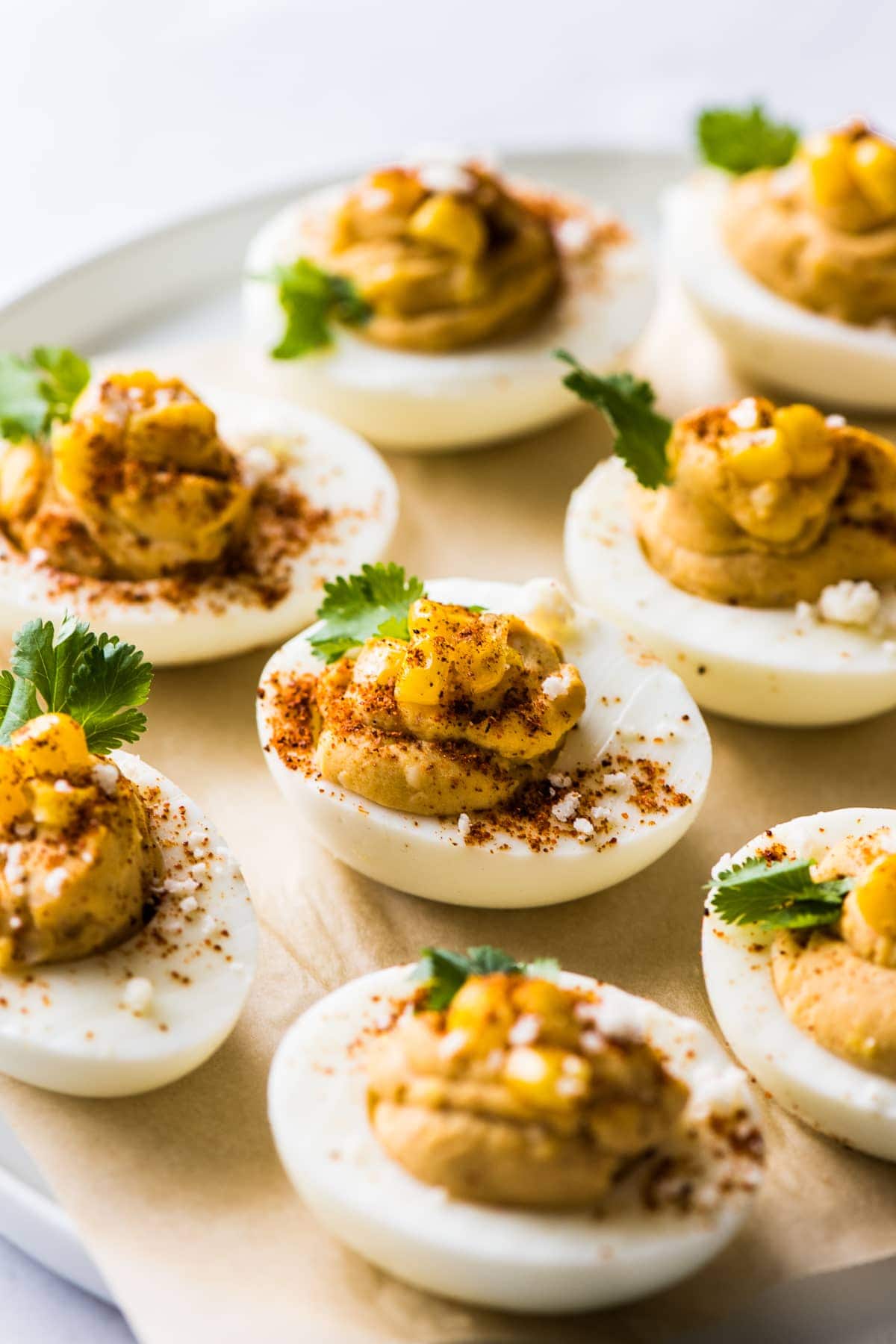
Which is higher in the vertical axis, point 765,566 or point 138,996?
point 138,996

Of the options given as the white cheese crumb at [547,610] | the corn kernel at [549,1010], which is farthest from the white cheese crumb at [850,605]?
the corn kernel at [549,1010]

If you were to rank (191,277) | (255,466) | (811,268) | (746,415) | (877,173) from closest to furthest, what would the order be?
(746,415), (255,466), (877,173), (811,268), (191,277)

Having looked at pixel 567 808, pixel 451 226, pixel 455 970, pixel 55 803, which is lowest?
pixel 567 808

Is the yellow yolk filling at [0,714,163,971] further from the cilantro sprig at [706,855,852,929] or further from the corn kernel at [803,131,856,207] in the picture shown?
the corn kernel at [803,131,856,207]

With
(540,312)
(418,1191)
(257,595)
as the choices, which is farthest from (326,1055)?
(540,312)

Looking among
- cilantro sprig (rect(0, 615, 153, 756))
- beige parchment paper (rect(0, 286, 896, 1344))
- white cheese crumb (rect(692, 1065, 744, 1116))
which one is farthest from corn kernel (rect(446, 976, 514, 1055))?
cilantro sprig (rect(0, 615, 153, 756))

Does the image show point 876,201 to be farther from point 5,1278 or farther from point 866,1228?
point 5,1278

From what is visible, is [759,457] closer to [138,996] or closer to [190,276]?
[138,996]

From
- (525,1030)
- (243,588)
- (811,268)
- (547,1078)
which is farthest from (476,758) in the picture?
(811,268)
